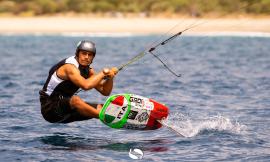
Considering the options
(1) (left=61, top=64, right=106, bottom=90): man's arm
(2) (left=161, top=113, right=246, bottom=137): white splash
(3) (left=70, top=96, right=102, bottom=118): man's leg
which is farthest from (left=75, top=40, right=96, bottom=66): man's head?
(2) (left=161, top=113, right=246, bottom=137): white splash

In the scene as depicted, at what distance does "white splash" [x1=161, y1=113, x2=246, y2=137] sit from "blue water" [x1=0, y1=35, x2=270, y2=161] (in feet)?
0.06

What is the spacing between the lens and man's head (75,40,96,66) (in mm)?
11016

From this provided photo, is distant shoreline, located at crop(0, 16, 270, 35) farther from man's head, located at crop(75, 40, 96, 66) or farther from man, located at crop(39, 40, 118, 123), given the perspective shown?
man's head, located at crop(75, 40, 96, 66)

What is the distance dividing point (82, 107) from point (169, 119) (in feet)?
8.90

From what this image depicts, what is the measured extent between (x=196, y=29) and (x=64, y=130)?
1693 inches

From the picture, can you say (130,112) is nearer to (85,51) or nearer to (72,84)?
(72,84)

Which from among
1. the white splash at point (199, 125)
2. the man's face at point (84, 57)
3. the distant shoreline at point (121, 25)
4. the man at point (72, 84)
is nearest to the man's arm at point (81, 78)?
the man at point (72, 84)

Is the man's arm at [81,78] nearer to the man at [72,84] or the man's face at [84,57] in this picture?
the man at [72,84]

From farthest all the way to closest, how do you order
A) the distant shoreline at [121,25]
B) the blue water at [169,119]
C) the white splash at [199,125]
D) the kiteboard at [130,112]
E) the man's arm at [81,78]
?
the distant shoreline at [121,25] < the white splash at [199,125] < the kiteboard at [130,112] < the man's arm at [81,78] < the blue water at [169,119]

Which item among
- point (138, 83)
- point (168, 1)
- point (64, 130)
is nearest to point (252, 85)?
point (138, 83)

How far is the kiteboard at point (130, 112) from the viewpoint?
11484 millimetres

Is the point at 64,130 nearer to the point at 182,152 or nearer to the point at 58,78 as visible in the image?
the point at 58,78

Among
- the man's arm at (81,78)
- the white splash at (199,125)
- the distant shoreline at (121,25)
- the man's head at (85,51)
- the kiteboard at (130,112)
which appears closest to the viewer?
the man's arm at (81,78)

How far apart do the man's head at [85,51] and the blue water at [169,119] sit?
4.48ft
